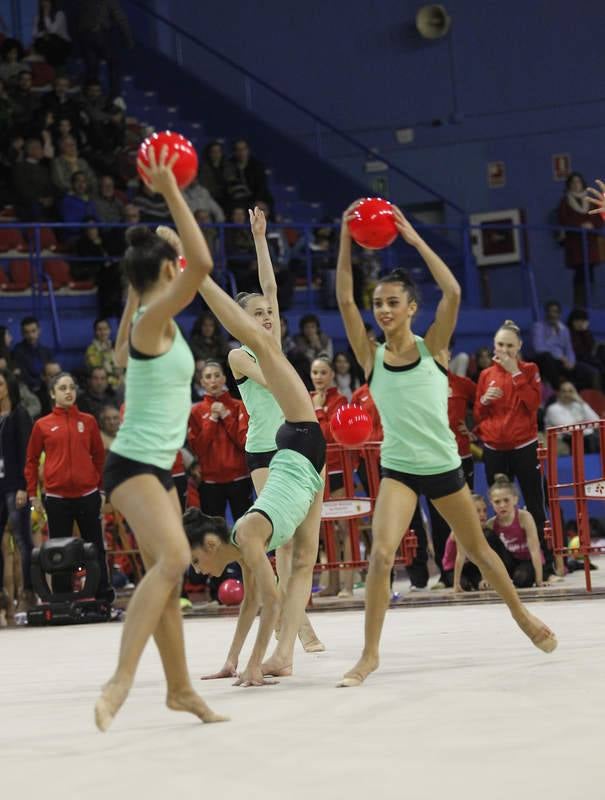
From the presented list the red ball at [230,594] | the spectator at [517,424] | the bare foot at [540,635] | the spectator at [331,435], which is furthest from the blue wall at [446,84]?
the bare foot at [540,635]

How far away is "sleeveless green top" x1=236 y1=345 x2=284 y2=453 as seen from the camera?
6863mm

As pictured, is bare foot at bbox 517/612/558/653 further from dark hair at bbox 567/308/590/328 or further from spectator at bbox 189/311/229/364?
dark hair at bbox 567/308/590/328

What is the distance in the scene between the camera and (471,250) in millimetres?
18578

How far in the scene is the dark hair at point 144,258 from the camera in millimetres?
4691

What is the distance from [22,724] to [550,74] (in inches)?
647

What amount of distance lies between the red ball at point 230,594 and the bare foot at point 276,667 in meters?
4.58

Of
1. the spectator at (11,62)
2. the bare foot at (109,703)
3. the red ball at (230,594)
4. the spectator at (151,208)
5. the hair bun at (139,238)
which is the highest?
the spectator at (11,62)

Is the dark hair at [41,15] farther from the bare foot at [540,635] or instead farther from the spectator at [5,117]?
the bare foot at [540,635]

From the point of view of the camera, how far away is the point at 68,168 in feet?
53.5

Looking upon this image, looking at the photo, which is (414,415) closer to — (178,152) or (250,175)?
(178,152)

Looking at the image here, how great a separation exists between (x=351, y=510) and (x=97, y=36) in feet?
35.1

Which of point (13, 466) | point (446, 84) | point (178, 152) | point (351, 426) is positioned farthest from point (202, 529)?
point (446, 84)

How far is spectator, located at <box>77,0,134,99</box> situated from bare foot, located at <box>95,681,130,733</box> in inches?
590

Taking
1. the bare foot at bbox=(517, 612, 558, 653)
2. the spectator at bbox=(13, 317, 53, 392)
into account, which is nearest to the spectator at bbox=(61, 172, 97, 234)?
the spectator at bbox=(13, 317, 53, 392)
